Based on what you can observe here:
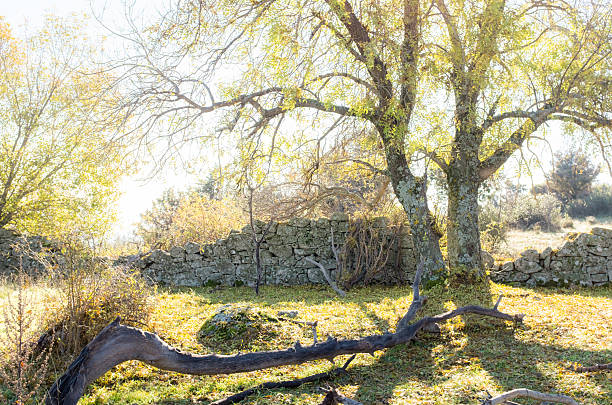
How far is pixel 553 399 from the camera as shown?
345 centimetres

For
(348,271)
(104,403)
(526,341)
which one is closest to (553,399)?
(526,341)

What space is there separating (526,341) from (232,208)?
11208mm

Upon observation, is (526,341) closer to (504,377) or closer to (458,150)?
(504,377)

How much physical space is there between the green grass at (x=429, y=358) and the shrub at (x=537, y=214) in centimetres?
1333

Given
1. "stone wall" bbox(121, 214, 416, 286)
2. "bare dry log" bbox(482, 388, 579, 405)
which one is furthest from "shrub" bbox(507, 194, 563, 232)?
"bare dry log" bbox(482, 388, 579, 405)

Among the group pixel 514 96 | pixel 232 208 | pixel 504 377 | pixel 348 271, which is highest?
pixel 514 96

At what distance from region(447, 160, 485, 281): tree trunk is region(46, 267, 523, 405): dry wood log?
434 cm

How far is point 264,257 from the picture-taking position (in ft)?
40.1

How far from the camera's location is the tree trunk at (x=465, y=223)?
891 centimetres

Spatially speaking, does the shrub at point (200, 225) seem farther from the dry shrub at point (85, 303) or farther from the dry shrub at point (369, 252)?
the dry shrub at point (85, 303)

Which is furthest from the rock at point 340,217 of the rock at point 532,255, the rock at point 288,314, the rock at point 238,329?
the rock at point 238,329

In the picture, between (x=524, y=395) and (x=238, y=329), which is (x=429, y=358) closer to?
(x=524, y=395)

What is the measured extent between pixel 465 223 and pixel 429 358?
4.00 m

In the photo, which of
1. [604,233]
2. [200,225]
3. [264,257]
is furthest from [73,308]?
[604,233]
